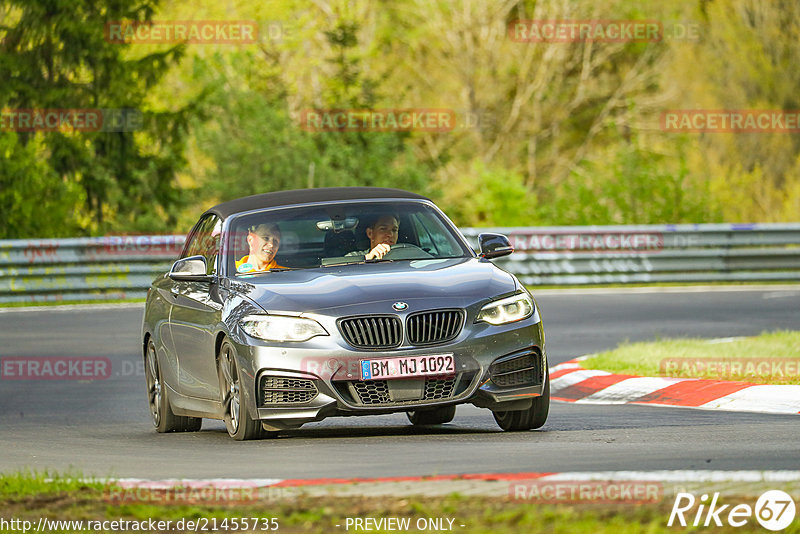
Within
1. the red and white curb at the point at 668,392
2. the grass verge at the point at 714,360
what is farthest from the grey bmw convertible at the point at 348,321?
the grass verge at the point at 714,360

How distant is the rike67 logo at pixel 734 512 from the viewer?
5809mm

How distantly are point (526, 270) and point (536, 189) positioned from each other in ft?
90.5

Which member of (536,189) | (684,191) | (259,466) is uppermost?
(259,466)

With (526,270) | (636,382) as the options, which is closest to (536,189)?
(526,270)

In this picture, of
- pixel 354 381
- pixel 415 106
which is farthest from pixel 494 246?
pixel 415 106

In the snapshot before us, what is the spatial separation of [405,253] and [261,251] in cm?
96

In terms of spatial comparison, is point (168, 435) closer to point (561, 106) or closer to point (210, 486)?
point (210, 486)

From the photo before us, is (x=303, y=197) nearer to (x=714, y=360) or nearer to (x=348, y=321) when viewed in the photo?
(x=348, y=321)

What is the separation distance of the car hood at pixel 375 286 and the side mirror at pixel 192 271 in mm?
408

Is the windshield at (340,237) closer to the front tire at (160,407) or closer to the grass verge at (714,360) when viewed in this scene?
the front tire at (160,407)

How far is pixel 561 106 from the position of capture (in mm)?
52344

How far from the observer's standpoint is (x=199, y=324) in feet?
34.4

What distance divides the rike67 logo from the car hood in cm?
340

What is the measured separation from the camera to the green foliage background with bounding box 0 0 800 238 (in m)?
33.4
